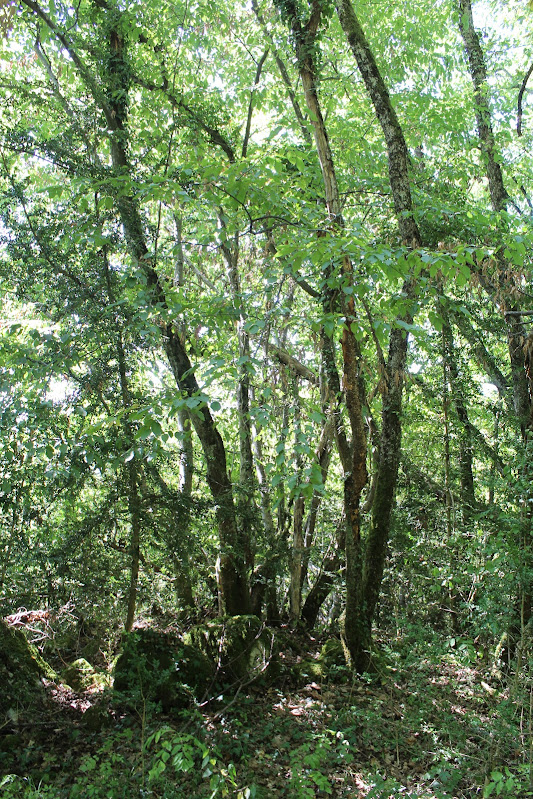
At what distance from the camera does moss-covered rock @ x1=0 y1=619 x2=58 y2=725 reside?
4488 mm

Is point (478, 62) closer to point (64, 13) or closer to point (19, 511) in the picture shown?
point (64, 13)

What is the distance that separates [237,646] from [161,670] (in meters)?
0.89

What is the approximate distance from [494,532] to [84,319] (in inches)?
167

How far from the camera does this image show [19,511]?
4.41 m

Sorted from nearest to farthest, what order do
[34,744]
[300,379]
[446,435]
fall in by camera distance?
1. [34,744]
2. [446,435]
3. [300,379]

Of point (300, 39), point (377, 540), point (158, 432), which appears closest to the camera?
point (158, 432)

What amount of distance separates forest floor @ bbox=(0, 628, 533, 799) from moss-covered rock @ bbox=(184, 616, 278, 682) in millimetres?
202

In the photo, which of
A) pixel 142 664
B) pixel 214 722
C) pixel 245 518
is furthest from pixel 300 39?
pixel 214 722

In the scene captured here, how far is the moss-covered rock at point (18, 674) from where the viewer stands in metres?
4.49

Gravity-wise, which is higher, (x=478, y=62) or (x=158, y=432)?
(x=478, y=62)

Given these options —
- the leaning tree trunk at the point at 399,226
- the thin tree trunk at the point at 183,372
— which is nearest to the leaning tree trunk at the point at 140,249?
the thin tree trunk at the point at 183,372

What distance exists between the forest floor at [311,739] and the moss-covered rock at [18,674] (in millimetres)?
148

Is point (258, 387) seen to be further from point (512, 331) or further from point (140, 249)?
point (512, 331)

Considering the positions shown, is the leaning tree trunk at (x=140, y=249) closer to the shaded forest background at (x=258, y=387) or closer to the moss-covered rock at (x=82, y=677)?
the shaded forest background at (x=258, y=387)
